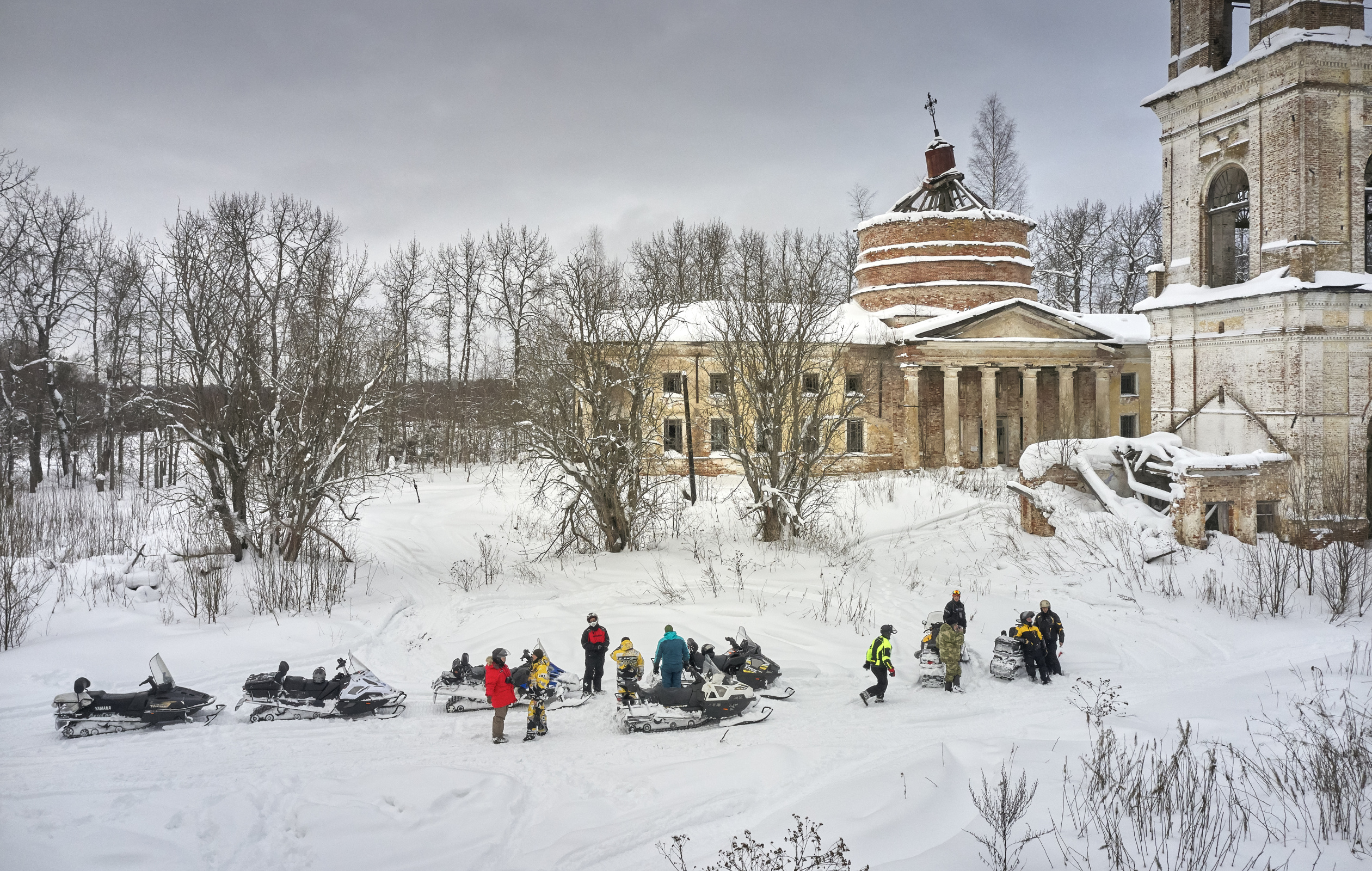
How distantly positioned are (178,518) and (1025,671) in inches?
777

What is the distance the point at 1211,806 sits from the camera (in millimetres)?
6402

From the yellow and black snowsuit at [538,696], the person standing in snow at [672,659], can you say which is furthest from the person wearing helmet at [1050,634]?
the yellow and black snowsuit at [538,696]

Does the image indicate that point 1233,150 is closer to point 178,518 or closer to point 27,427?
point 178,518

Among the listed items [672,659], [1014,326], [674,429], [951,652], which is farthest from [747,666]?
[1014,326]

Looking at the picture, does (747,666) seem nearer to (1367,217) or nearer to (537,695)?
(537,695)

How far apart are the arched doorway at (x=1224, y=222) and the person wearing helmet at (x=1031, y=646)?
12.6 m

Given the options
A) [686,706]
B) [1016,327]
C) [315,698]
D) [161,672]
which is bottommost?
[686,706]

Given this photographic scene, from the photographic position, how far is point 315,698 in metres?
8.93

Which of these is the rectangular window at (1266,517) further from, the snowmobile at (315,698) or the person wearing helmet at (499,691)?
the snowmobile at (315,698)

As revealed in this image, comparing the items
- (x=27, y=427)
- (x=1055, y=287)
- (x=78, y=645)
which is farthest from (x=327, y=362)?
(x=1055, y=287)

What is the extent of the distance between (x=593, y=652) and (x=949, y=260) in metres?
27.5

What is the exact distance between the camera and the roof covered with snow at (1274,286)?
605 inches

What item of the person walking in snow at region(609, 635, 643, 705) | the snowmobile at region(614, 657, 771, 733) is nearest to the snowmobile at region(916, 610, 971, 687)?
the snowmobile at region(614, 657, 771, 733)

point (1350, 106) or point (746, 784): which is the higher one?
point (1350, 106)
